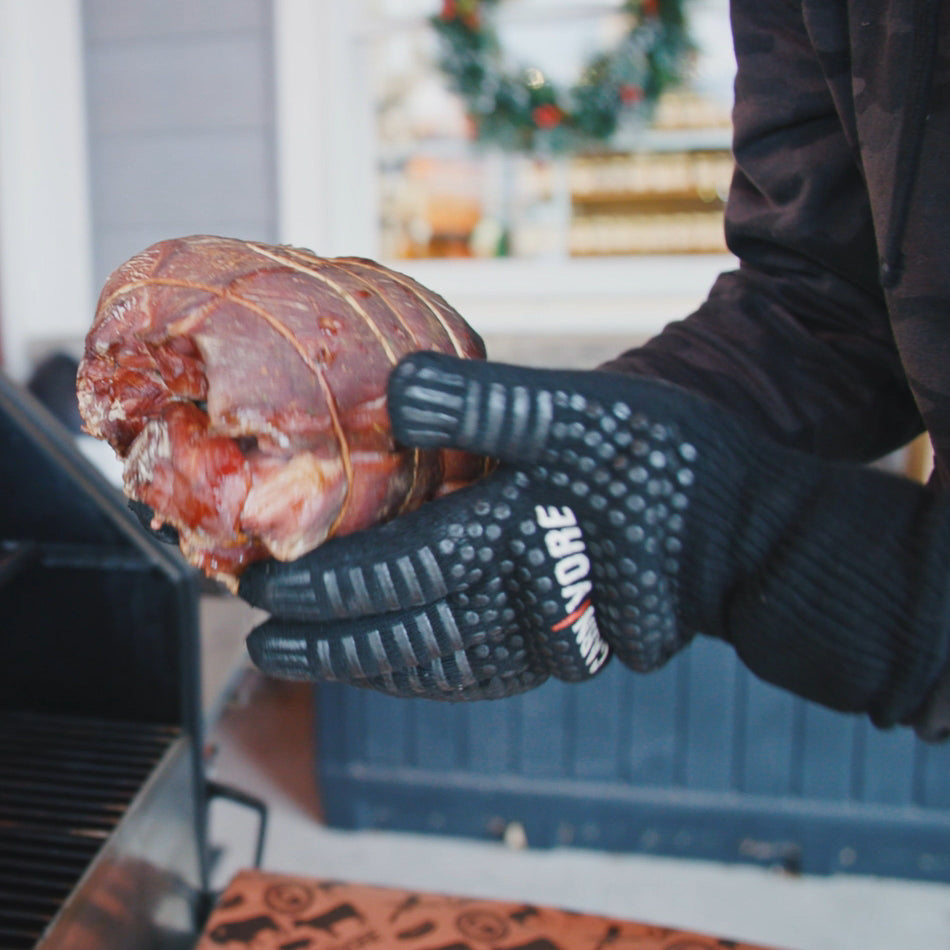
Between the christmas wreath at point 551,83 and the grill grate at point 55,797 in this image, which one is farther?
the christmas wreath at point 551,83

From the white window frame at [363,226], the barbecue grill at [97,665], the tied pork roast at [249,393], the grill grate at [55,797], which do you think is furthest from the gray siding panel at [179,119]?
the tied pork roast at [249,393]

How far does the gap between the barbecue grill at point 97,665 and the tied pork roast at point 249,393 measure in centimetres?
43

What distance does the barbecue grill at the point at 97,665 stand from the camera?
97 cm

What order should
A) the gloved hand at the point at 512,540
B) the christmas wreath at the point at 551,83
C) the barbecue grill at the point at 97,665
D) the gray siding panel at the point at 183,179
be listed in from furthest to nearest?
1. the gray siding panel at the point at 183,179
2. the christmas wreath at the point at 551,83
3. the barbecue grill at the point at 97,665
4. the gloved hand at the point at 512,540

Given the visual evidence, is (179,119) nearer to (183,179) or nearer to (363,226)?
(183,179)

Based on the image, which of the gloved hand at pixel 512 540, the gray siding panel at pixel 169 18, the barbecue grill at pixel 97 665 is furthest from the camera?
the gray siding panel at pixel 169 18

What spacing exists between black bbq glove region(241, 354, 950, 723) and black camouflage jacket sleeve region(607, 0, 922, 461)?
8.0 inches

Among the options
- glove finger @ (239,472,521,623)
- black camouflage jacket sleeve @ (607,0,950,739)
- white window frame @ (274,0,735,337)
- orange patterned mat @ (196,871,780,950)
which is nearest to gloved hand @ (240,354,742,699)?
glove finger @ (239,472,521,623)

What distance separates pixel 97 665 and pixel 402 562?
2.26ft

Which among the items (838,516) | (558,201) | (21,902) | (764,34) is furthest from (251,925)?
(558,201)

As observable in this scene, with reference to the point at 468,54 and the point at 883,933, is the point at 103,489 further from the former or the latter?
the point at 468,54

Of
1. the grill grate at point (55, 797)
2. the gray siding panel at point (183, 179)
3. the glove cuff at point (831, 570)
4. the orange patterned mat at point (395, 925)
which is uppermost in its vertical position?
the gray siding panel at point (183, 179)

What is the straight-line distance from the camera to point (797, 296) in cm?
84

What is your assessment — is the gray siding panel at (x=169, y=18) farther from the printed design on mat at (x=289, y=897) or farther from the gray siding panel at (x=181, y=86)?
the printed design on mat at (x=289, y=897)
